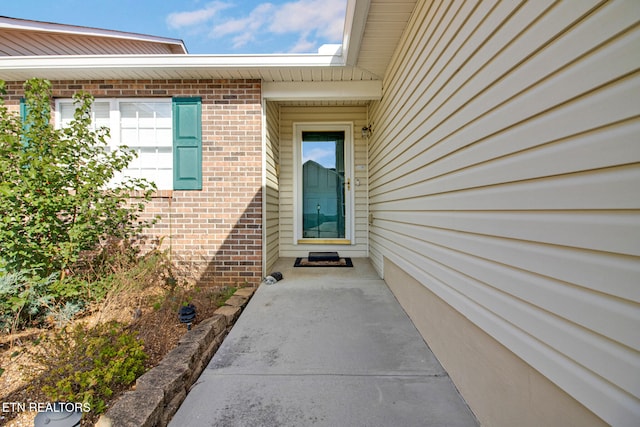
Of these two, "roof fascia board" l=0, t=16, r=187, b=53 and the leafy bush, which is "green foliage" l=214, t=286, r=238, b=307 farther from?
"roof fascia board" l=0, t=16, r=187, b=53

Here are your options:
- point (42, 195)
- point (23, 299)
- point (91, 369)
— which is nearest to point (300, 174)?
point (42, 195)

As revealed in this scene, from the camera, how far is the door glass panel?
17.3 feet

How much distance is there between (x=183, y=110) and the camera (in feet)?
12.7

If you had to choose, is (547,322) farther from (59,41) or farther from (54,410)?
(59,41)

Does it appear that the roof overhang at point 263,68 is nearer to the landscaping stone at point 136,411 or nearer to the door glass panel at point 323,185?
the door glass panel at point 323,185

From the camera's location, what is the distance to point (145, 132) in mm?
3973

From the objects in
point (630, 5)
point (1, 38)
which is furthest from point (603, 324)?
point (1, 38)

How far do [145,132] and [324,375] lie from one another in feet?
12.9

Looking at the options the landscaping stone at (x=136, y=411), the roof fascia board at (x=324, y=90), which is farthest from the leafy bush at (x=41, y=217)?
the roof fascia board at (x=324, y=90)

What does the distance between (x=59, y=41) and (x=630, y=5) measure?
867cm

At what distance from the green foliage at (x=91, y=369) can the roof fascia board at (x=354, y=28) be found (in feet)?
10.4

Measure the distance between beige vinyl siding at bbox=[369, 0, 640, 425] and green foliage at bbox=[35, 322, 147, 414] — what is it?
1.93 meters

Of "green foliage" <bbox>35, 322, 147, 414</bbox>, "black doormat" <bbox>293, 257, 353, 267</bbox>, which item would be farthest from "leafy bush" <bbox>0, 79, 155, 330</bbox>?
"black doormat" <bbox>293, 257, 353, 267</bbox>

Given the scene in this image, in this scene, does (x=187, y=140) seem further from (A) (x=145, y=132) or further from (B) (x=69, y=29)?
(B) (x=69, y=29)
